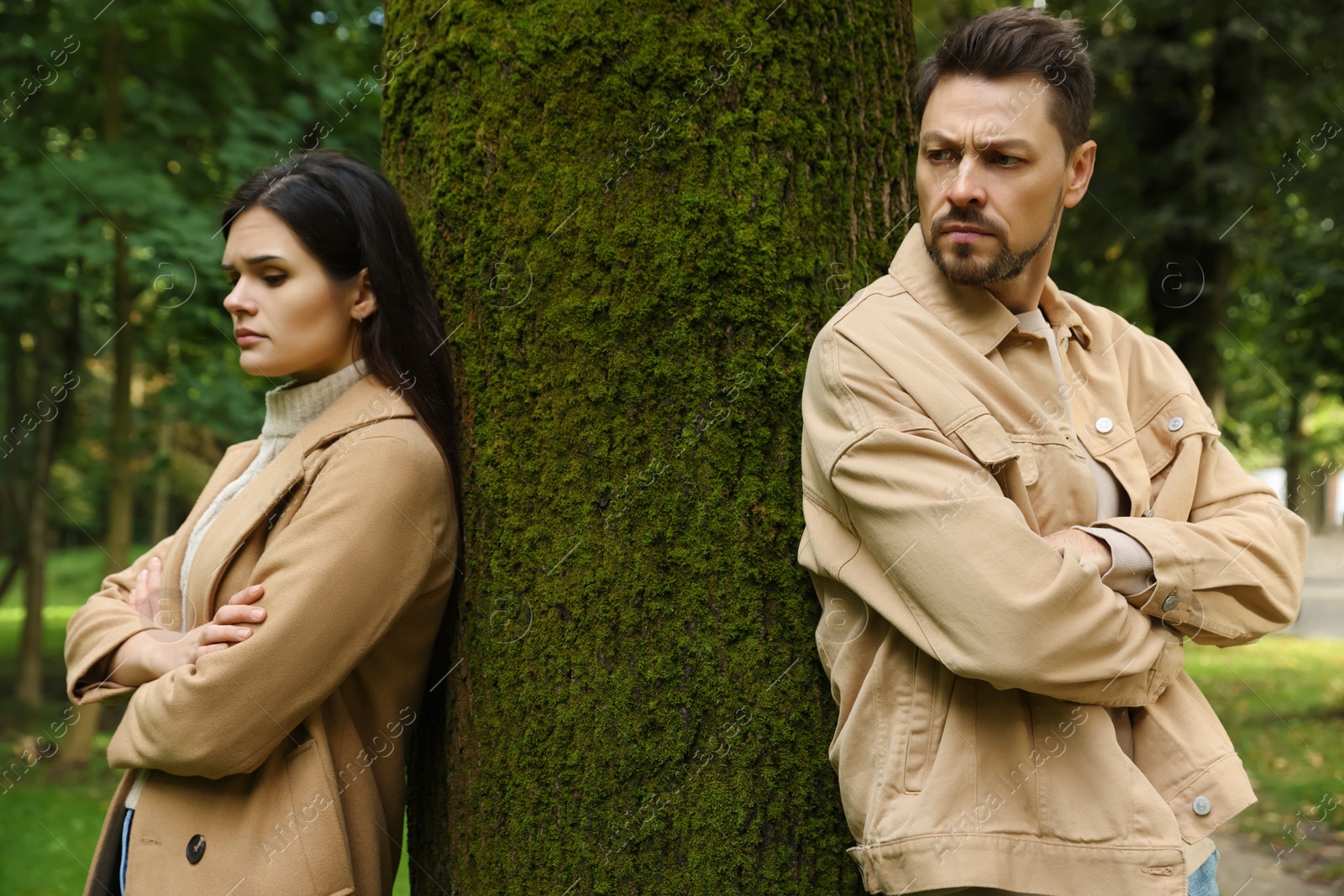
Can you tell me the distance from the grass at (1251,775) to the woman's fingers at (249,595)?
3409mm

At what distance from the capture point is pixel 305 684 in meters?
2.20

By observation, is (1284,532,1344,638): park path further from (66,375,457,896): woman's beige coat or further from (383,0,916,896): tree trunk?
(66,375,457,896): woman's beige coat

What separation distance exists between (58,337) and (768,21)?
11.7 meters

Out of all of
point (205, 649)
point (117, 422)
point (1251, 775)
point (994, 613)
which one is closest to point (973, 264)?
point (994, 613)

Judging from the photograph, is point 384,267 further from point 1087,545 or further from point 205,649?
point 1087,545

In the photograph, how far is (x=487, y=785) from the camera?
2395 mm

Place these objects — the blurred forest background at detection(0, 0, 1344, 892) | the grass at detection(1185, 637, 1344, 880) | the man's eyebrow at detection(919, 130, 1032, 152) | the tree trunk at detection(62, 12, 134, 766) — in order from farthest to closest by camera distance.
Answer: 1. the tree trunk at detection(62, 12, 134, 766)
2. the grass at detection(1185, 637, 1344, 880)
3. the blurred forest background at detection(0, 0, 1344, 892)
4. the man's eyebrow at detection(919, 130, 1032, 152)

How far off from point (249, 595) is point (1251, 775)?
28.9 ft

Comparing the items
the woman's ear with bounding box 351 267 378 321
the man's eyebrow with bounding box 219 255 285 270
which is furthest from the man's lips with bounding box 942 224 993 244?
the man's eyebrow with bounding box 219 255 285 270

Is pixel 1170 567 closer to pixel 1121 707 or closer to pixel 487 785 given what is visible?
pixel 1121 707

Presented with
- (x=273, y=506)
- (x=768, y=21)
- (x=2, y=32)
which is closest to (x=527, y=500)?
(x=273, y=506)

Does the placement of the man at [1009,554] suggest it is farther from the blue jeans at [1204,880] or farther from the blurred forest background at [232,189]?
the blurred forest background at [232,189]

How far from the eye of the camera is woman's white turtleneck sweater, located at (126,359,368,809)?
101 inches

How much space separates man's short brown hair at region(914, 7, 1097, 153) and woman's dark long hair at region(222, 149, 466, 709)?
119 centimetres
